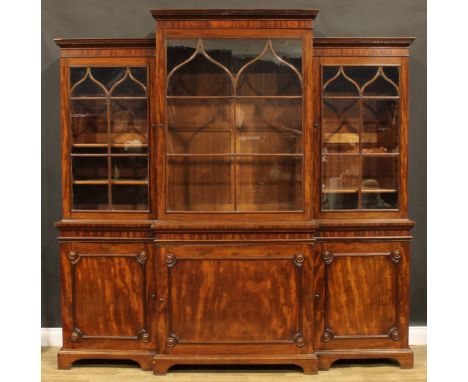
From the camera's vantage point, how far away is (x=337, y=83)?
3.50m

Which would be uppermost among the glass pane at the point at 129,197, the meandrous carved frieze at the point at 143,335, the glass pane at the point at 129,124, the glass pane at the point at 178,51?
the glass pane at the point at 178,51

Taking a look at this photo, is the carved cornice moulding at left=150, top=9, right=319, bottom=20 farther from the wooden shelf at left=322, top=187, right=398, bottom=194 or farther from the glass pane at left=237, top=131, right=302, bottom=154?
the wooden shelf at left=322, top=187, right=398, bottom=194

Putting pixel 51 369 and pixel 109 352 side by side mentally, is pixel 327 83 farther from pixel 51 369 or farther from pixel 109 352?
pixel 51 369

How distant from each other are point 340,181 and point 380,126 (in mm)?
451

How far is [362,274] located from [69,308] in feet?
6.36

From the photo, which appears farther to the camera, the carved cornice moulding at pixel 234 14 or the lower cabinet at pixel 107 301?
the lower cabinet at pixel 107 301

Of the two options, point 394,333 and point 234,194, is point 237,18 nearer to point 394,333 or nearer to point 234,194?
point 234,194

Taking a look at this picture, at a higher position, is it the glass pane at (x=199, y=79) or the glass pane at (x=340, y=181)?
the glass pane at (x=199, y=79)

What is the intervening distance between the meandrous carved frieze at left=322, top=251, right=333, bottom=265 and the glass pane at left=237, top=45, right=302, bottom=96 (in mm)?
1042

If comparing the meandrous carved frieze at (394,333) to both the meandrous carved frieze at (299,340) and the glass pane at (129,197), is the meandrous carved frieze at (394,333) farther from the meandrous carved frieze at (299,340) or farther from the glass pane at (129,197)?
the glass pane at (129,197)

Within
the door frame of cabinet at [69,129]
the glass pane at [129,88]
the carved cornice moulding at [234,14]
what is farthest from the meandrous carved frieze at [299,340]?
the carved cornice moulding at [234,14]

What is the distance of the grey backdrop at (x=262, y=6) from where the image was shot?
3.88 metres

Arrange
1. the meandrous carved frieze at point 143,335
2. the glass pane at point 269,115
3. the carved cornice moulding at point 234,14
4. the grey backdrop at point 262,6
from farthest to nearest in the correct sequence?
the grey backdrop at point 262,6 → the meandrous carved frieze at point 143,335 → the glass pane at point 269,115 → the carved cornice moulding at point 234,14

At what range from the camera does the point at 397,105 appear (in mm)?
3506
